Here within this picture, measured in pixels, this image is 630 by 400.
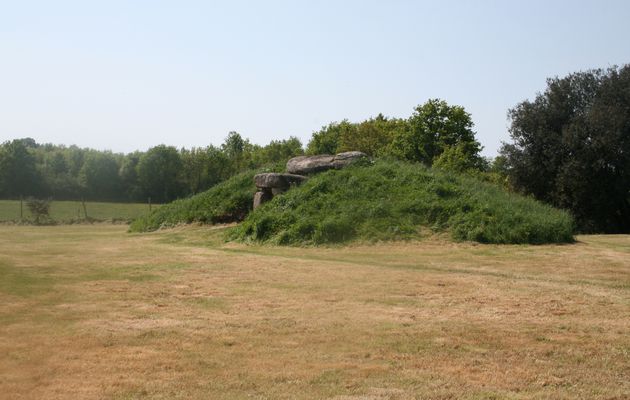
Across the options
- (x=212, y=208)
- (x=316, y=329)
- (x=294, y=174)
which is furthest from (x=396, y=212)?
(x=316, y=329)

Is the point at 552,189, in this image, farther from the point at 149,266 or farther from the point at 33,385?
the point at 33,385

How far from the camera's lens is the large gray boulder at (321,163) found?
26594mm

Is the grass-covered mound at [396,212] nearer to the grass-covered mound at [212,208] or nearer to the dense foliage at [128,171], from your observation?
the grass-covered mound at [212,208]

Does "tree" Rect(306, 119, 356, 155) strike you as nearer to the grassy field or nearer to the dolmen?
the dolmen

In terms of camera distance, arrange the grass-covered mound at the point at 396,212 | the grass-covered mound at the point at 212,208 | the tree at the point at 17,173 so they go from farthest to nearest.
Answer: the tree at the point at 17,173, the grass-covered mound at the point at 212,208, the grass-covered mound at the point at 396,212

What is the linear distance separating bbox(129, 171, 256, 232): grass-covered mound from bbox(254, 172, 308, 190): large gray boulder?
1.53m

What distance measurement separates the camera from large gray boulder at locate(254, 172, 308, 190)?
1017 inches

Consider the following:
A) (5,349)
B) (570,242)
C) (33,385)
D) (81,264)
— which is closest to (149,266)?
(81,264)

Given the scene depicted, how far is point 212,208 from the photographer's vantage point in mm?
27656

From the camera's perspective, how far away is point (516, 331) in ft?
27.5

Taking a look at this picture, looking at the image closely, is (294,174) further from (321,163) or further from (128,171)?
(128,171)

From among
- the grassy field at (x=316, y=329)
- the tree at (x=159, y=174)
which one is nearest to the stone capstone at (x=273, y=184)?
the grassy field at (x=316, y=329)

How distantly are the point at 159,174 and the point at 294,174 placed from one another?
176ft

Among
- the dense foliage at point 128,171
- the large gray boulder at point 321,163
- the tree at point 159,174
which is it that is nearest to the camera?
the large gray boulder at point 321,163
